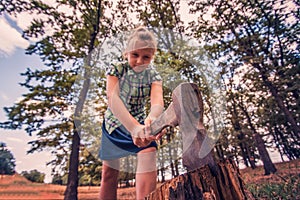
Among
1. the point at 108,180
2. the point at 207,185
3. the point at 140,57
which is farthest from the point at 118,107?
the point at 108,180

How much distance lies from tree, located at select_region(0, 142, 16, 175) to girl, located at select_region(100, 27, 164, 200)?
342 inches

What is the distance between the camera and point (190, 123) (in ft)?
2.44

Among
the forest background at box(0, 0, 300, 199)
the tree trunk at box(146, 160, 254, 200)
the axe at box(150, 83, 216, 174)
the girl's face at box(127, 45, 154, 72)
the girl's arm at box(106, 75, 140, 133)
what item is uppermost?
the forest background at box(0, 0, 300, 199)

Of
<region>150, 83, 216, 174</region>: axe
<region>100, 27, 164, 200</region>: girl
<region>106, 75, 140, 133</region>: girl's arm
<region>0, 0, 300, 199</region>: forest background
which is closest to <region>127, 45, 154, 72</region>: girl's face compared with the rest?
<region>100, 27, 164, 200</region>: girl

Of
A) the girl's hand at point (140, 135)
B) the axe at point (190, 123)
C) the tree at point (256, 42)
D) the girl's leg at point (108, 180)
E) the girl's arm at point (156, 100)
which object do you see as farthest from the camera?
the tree at point (256, 42)

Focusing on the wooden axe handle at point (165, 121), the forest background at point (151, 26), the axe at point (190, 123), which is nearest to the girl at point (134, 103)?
the wooden axe handle at point (165, 121)

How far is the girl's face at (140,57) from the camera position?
3.91 feet

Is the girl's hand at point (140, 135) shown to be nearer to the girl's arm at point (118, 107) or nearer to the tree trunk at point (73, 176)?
the girl's arm at point (118, 107)

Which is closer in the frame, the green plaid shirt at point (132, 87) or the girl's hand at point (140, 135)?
the girl's hand at point (140, 135)

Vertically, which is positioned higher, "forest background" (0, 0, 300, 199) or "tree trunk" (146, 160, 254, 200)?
"forest background" (0, 0, 300, 199)

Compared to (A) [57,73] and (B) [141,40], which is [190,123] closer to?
(B) [141,40]

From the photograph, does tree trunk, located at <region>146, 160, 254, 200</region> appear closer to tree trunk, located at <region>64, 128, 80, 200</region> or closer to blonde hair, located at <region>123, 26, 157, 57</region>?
blonde hair, located at <region>123, 26, 157, 57</region>

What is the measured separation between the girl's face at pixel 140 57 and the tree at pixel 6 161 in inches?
355

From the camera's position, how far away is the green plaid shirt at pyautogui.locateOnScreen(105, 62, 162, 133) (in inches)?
49.5
